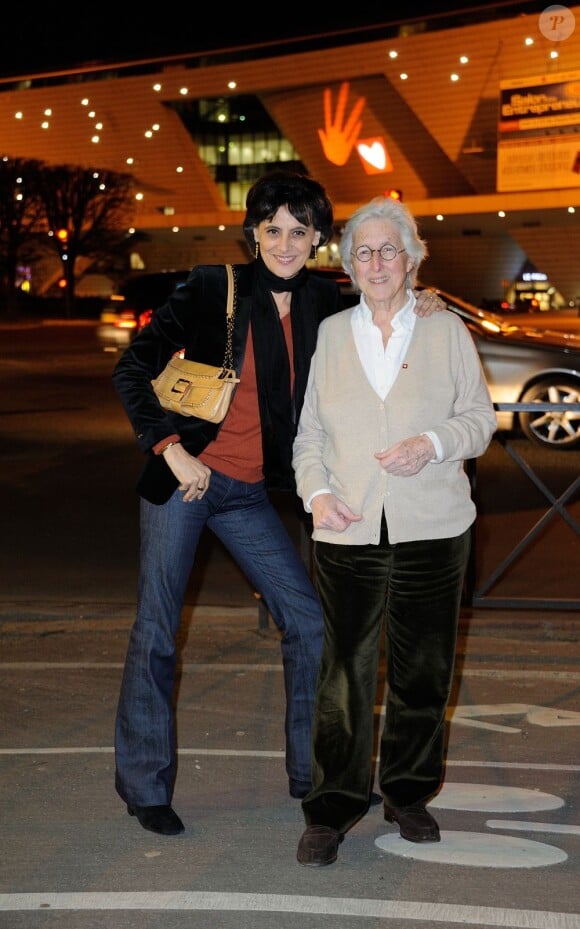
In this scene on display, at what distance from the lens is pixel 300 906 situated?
3533mm

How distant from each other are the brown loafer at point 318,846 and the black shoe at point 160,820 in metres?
0.44

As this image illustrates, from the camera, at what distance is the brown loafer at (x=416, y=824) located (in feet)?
13.0

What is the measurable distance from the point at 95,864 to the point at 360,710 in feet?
2.99

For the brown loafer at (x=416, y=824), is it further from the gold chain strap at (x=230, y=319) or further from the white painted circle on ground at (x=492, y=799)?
the gold chain strap at (x=230, y=319)

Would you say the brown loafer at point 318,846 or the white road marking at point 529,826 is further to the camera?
the white road marking at point 529,826

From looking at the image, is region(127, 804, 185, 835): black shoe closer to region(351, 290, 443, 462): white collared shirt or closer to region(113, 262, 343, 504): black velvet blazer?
region(113, 262, 343, 504): black velvet blazer

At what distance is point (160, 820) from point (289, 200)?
1977mm

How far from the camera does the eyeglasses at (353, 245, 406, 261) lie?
375cm

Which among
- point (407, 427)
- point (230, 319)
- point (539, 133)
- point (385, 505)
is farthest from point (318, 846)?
point (539, 133)

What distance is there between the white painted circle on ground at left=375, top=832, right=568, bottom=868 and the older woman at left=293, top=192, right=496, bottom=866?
0.06m

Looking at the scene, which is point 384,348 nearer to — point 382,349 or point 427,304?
point 382,349

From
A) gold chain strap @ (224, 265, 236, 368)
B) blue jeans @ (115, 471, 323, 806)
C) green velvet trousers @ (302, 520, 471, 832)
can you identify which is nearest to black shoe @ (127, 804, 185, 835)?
blue jeans @ (115, 471, 323, 806)

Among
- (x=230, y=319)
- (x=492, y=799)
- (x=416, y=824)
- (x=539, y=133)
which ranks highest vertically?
(x=539, y=133)

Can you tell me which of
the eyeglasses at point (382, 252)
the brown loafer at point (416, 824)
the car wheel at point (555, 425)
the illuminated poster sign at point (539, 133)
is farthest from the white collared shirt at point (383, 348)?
the illuminated poster sign at point (539, 133)
